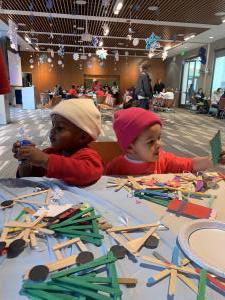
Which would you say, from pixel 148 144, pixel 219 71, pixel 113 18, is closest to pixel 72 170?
pixel 148 144

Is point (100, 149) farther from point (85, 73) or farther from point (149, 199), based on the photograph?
point (85, 73)

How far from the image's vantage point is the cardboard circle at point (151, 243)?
619mm

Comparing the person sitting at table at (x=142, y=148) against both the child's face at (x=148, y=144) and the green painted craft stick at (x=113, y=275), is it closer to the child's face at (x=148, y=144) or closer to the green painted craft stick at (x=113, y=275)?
the child's face at (x=148, y=144)

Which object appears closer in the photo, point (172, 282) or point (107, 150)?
point (172, 282)

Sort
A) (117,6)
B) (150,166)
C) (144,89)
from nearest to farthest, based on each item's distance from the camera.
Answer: (150,166) < (117,6) < (144,89)

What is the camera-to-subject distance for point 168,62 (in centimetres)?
1611

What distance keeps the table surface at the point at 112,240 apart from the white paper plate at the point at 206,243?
1.2 inches

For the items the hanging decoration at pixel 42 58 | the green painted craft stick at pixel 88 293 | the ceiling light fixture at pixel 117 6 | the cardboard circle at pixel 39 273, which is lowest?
the cardboard circle at pixel 39 273

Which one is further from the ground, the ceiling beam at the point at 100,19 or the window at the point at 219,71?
the ceiling beam at the point at 100,19

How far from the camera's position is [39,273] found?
0.51 meters

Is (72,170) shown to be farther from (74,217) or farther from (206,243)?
(206,243)

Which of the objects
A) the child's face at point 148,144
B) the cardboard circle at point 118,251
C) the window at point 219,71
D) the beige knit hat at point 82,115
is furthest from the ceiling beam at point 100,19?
the cardboard circle at point 118,251

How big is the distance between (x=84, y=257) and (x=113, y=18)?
789 cm

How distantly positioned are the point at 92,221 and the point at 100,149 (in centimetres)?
101
